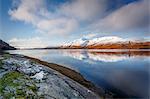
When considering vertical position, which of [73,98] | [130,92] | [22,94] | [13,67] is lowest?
[130,92]

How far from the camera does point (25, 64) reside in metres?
17.4

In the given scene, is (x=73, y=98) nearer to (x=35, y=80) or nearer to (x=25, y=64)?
(x=35, y=80)

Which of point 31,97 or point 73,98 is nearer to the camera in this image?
point 31,97

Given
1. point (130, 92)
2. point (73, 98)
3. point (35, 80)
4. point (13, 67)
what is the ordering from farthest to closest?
point (130, 92), point (13, 67), point (35, 80), point (73, 98)

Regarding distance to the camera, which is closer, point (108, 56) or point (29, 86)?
point (29, 86)

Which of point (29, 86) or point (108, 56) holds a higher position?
point (29, 86)

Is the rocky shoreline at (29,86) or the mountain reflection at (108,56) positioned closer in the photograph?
the rocky shoreline at (29,86)

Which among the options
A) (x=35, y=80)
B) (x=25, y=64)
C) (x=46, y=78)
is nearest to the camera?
(x=35, y=80)

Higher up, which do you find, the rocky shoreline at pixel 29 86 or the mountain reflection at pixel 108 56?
the rocky shoreline at pixel 29 86

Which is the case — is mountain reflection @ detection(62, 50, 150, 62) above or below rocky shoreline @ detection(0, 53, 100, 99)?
below

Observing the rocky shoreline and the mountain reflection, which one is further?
the mountain reflection

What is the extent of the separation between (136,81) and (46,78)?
14649mm

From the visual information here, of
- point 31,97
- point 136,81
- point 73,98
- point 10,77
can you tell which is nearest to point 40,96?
point 31,97

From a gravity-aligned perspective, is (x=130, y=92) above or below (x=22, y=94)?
below
